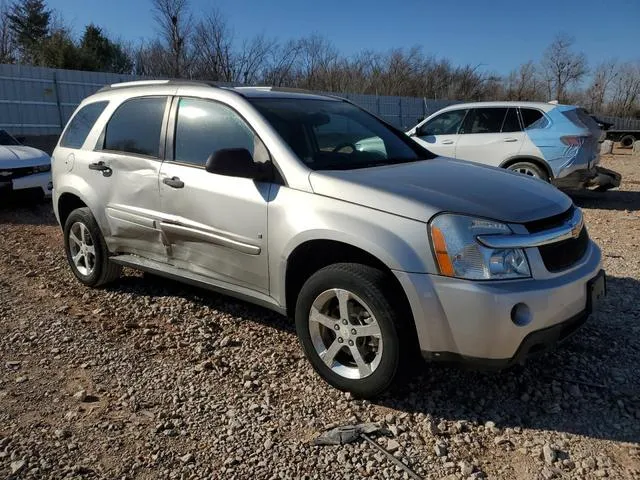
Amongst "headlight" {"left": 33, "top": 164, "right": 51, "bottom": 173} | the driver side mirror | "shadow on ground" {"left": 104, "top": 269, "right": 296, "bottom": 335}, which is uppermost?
the driver side mirror

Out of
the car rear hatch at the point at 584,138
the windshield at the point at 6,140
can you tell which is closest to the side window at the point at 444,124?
the car rear hatch at the point at 584,138

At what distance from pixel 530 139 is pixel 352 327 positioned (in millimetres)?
7041

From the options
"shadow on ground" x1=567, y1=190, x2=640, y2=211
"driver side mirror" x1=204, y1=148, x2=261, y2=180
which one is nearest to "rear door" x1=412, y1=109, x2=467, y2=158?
"shadow on ground" x1=567, y1=190, x2=640, y2=211

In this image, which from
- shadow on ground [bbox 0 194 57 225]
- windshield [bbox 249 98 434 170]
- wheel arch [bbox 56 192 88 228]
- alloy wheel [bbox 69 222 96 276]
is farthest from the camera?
shadow on ground [bbox 0 194 57 225]

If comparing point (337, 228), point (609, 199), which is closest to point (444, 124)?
point (609, 199)

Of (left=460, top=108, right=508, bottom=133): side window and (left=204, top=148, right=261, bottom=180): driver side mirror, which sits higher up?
(left=460, top=108, right=508, bottom=133): side window

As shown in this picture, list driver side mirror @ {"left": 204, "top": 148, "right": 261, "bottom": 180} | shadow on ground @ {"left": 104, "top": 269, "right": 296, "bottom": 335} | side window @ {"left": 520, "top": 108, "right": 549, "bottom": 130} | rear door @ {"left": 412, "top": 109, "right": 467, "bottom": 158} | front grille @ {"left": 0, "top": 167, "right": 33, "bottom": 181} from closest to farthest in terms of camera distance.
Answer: driver side mirror @ {"left": 204, "top": 148, "right": 261, "bottom": 180}
shadow on ground @ {"left": 104, "top": 269, "right": 296, "bottom": 335}
front grille @ {"left": 0, "top": 167, "right": 33, "bottom": 181}
side window @ {"left": 520, "top": 108, "right": 549, "bottom": 130}
rear door @ {"left": 412, "top": 109, "right": 467, "bottom": 158}

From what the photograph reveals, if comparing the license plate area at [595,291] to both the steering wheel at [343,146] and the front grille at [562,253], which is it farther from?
the steering wheel at [343,146]

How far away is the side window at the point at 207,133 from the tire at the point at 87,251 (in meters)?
1.26

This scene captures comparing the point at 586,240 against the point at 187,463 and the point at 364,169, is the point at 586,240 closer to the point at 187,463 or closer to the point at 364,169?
the point at 364,169

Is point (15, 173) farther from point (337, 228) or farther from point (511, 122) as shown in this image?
point (511, 122)

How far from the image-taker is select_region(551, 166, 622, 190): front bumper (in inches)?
343

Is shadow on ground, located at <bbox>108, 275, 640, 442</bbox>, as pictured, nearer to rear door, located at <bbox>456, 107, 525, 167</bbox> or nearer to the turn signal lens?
the turn signal lens

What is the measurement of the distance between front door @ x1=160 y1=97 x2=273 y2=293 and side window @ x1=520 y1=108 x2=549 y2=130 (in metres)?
6.74
